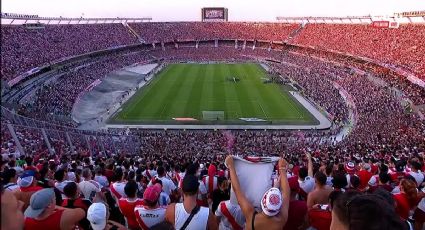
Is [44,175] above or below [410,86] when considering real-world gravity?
above

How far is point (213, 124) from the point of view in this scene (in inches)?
1393

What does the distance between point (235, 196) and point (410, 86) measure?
131ft

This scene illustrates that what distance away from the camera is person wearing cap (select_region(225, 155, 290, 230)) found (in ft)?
14.1

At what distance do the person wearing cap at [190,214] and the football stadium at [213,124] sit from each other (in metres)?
0.01

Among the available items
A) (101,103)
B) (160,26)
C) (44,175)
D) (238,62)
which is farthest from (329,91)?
(160,26)

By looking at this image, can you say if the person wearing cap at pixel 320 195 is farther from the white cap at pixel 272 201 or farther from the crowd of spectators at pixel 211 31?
the crowd of spectators at pixel 211 31

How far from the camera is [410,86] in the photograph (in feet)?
132

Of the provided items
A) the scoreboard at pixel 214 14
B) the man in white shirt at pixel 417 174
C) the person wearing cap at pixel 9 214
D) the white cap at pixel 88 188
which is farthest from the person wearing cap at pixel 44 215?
the scoreboard at pixel 214 14

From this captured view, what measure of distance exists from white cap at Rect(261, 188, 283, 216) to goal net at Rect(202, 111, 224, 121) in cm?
3216

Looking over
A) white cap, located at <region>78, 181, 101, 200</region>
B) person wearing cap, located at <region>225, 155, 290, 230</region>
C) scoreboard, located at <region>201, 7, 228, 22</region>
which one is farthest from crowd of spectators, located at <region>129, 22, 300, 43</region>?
person wearing cap, located at <region>225, 155, 290, 230</region>

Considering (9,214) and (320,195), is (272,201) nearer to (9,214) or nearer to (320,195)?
(320,195)

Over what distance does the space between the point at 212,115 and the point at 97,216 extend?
32897mm

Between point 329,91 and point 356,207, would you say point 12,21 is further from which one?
point 356,207

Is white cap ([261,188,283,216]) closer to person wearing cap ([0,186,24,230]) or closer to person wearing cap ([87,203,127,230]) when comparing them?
person wearing cap ([87,203,127,230])
